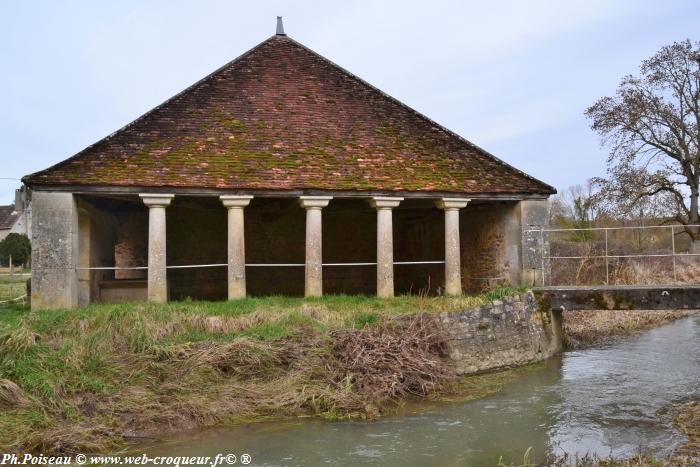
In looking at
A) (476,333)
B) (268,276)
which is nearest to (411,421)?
(476,333)

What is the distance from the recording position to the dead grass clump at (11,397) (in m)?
7.64

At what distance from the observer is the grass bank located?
772cm

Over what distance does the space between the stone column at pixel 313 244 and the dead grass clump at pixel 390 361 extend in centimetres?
301

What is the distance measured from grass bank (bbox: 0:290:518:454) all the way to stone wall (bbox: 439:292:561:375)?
1.56 feet

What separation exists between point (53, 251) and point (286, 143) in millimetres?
5602

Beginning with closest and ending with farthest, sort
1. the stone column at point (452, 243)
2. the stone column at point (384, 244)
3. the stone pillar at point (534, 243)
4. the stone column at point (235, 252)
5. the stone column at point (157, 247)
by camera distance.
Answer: the stone column at point (157, 247), the stone column at point (235, 252), the stone column at point (384, 244), the stone column at point (452, 243), the stone pillar at point (534, 243)

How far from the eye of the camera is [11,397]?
771cm

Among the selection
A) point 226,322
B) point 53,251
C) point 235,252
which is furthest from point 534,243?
point 53,251

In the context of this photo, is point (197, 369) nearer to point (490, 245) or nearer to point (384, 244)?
point (384, 244)

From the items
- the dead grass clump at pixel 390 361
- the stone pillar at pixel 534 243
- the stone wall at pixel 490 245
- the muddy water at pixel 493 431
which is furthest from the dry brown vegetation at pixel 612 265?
the dead grass clump at pixel 390 361

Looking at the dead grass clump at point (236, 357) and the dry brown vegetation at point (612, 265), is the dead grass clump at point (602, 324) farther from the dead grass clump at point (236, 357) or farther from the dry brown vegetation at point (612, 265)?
the dead grass clump at point (236, 357)

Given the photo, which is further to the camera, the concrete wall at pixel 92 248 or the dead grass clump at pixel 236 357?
the concrete wall at pixel 92 248

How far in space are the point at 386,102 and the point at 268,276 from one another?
6447mm

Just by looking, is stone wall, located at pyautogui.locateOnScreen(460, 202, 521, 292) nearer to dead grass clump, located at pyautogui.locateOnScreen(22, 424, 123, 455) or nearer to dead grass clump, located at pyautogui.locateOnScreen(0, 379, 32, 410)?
dead grass clump, located at pyautogui.locateOnScreen(22, 424, 123, 455)
